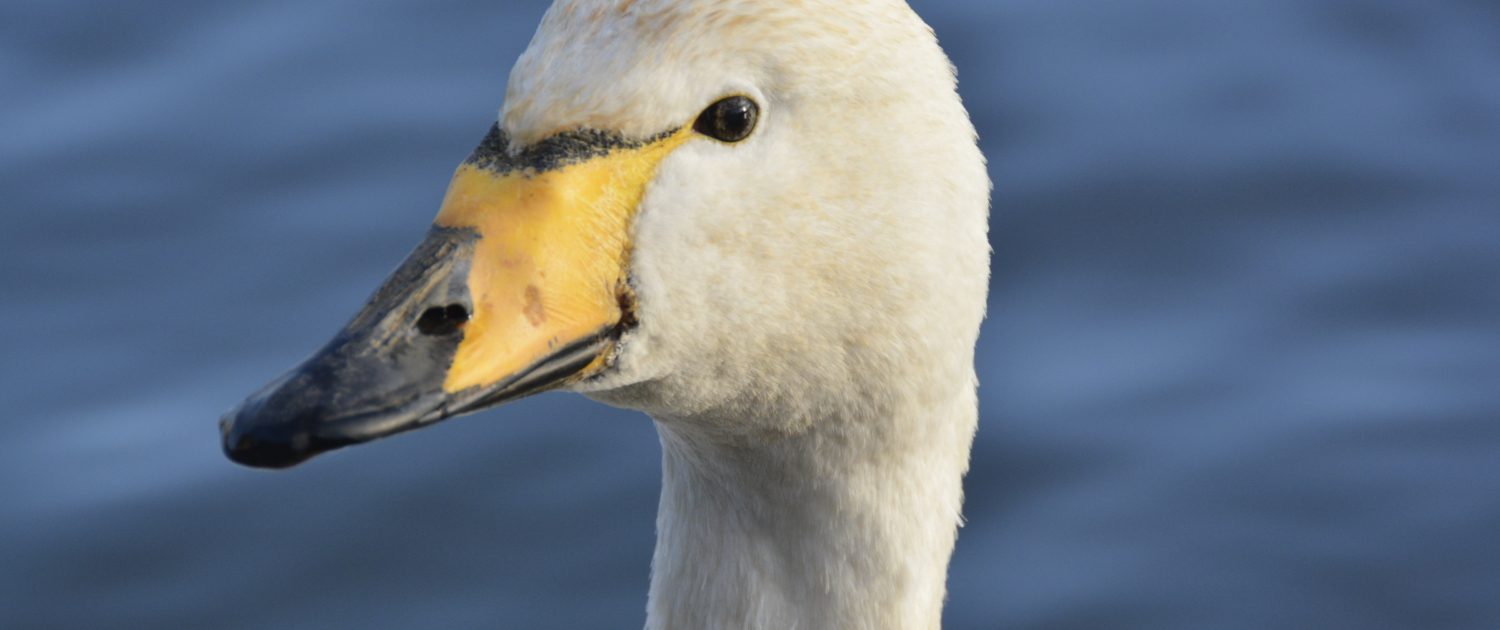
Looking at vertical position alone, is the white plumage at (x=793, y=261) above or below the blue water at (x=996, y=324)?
below

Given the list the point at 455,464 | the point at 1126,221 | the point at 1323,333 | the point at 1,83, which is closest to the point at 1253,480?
the point at 1323,333

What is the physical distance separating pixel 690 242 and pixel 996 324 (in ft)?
11.6

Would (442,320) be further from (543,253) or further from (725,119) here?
(725,119)

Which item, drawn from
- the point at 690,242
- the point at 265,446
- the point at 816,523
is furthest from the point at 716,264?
the point at 265,446

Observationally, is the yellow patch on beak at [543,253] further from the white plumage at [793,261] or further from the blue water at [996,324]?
the blue water at [996,324]

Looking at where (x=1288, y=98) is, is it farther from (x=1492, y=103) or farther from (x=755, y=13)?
(x=755, y=13)

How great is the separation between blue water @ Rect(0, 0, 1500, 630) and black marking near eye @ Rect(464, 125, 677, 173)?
9.92ft

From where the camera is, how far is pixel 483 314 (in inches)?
126

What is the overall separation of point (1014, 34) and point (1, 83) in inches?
149

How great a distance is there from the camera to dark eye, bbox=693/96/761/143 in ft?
11.3

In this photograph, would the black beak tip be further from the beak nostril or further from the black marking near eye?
the black marking near eye

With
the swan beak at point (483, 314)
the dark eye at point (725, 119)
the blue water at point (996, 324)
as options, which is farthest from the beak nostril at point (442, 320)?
the blue water at point (996, 324)

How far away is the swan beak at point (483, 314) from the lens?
3.06 metres

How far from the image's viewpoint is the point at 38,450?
6.42 m
